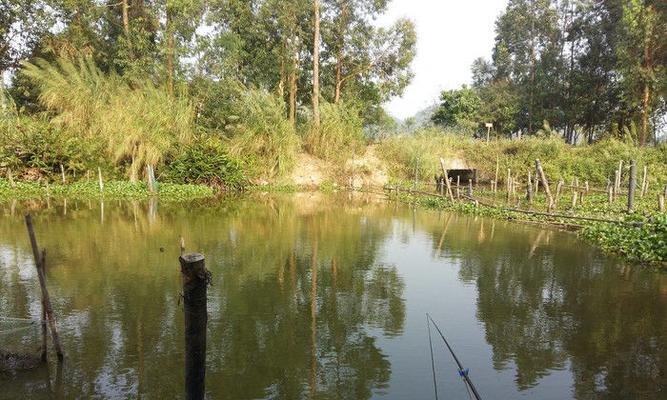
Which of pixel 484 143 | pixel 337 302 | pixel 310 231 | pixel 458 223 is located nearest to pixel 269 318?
pixel 337 302

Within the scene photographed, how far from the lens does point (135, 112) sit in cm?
2092

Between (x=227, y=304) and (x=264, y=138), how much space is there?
18.4 meters

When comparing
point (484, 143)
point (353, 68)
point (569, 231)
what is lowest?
point (569, 231)

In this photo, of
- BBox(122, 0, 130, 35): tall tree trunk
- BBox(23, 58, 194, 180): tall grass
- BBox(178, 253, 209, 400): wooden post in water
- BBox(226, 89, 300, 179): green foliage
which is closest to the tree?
BBox(226, 89, 300, 179): green foliage

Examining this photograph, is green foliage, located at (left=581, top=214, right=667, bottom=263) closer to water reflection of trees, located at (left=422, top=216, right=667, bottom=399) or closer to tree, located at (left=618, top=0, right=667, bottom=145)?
water reflection of trees, located at (left=422, top=216, right=667, bottom=399)

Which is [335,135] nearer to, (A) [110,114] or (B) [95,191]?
(A) [110,114]

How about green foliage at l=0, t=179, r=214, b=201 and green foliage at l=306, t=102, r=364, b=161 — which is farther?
green foliage at l=306, t=102, r=364, b=161

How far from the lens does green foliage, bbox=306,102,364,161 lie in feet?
88.2

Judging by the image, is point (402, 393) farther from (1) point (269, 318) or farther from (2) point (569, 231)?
(2) point (569, 231)

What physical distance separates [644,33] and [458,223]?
19.8 metres

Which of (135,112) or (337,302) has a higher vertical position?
(135,112)

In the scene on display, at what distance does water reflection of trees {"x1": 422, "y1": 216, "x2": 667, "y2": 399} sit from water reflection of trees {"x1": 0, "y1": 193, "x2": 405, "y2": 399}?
1546 mm

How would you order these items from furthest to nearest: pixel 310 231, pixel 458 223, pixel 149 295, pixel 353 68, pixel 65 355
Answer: pixel 353 68
pixel 458 223
pixel 310 231
pixel 149 295
pixel 65 355

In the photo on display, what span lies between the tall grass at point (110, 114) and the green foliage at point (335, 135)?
8.12 m
